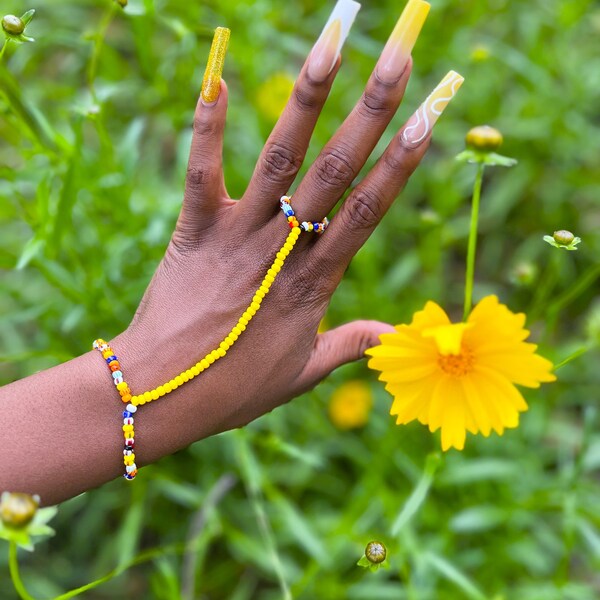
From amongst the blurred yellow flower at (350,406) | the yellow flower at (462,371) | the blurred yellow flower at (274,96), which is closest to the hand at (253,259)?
the yellow flower at (462,371)

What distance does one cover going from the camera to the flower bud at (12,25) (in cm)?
92

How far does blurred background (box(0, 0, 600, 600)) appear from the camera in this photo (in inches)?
54.5

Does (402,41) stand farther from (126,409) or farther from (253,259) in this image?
(126,409)

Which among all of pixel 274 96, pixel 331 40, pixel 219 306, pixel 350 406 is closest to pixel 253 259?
pixel 219 306

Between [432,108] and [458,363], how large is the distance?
1.05 feet

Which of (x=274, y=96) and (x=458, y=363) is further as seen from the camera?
(x=274, y=96)

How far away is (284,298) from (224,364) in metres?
0.12

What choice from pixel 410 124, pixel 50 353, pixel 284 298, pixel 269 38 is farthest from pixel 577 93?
pixel 50 353

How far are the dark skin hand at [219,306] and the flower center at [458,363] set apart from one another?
0.59 ft

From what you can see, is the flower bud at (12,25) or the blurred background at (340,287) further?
the blurred background at (340,287)

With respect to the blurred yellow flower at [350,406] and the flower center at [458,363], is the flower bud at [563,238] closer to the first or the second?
the flower center at [458,363]

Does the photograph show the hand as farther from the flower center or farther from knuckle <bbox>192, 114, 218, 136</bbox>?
the flower center

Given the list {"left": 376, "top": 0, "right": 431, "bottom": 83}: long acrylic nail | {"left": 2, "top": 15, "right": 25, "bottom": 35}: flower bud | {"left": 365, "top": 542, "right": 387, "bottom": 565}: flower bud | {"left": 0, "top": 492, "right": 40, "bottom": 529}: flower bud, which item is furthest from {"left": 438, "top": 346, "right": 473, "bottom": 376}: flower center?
{"left": 2, "top": 15, "right": 25, "bottom": 35}: flower bud

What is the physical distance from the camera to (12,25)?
36.1 inches
